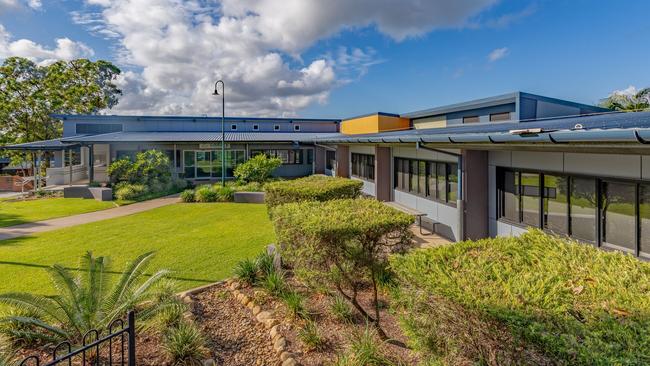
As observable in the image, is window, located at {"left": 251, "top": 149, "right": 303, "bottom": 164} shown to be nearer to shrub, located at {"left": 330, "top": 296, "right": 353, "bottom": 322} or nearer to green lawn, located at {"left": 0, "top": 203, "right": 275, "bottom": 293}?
green lawn, located at {"left": 0, "top": 203, "right": 275, "bottom": 293}

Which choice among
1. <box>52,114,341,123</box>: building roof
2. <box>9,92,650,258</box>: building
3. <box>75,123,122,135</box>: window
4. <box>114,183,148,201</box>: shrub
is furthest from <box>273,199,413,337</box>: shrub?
<box>75,123,122,135</box>: window

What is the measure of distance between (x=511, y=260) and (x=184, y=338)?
13.0ft

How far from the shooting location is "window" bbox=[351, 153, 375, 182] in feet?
57.5

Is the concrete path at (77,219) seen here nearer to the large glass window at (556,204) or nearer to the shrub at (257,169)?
the shrub at (257,169)

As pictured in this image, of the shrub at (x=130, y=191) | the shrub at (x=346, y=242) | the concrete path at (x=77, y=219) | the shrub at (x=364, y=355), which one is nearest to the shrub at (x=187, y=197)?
the concrete path at (x=77, y=219)

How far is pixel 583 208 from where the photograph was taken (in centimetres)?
668

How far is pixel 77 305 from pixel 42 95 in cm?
3931

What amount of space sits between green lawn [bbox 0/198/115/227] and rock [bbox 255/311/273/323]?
13063 millimetres

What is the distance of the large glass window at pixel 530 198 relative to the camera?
7723 mm

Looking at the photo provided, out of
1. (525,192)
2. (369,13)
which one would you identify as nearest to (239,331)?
(525,192)

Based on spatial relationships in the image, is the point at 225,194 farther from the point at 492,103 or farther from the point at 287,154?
the point at 492,103

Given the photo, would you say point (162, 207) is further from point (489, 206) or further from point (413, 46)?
point (413, 46)

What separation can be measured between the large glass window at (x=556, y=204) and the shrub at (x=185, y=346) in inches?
287

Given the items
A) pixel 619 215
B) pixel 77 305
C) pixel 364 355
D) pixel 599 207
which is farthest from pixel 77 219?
pixel 619 215
